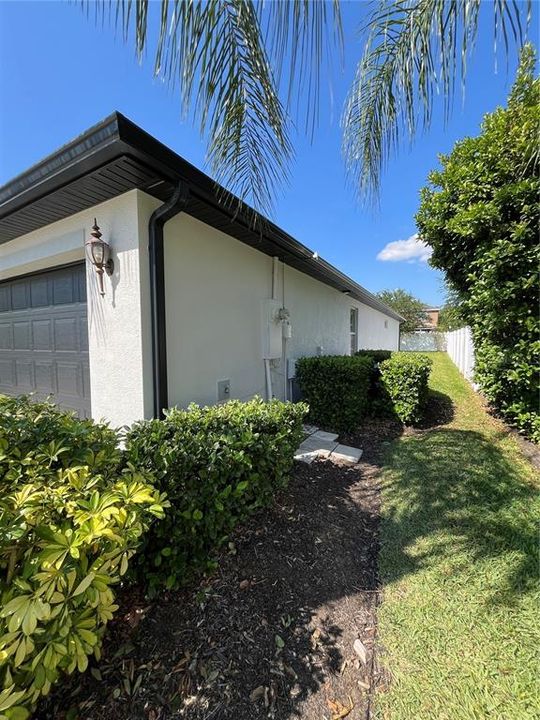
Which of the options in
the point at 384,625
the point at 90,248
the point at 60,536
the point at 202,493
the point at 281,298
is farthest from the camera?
the point at 281,298

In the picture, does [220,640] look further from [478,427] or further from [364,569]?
[478,427]

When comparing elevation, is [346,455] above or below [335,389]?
below

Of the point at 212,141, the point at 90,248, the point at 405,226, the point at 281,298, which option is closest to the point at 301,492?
the point at 212,141

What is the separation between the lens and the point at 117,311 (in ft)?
11.5

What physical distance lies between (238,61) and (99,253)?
8.06 feet

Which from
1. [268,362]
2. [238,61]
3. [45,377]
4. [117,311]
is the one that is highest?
[238,61]

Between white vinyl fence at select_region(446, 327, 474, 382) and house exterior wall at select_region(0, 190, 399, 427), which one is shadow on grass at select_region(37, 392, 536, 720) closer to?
house exterior wall at select_region(0, 190, 399, 427)

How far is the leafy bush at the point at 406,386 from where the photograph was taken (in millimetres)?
5742

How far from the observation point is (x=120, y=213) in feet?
11.2

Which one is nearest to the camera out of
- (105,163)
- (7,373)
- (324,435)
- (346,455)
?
A: (105,163)

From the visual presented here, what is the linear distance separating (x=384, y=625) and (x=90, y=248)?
4.32m

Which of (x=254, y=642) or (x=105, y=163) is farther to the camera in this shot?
(x=105, y=163)

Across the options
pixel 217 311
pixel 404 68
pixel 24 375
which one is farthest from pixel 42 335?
pixel 404 68

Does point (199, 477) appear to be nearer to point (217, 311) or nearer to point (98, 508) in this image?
point (98, 508)
